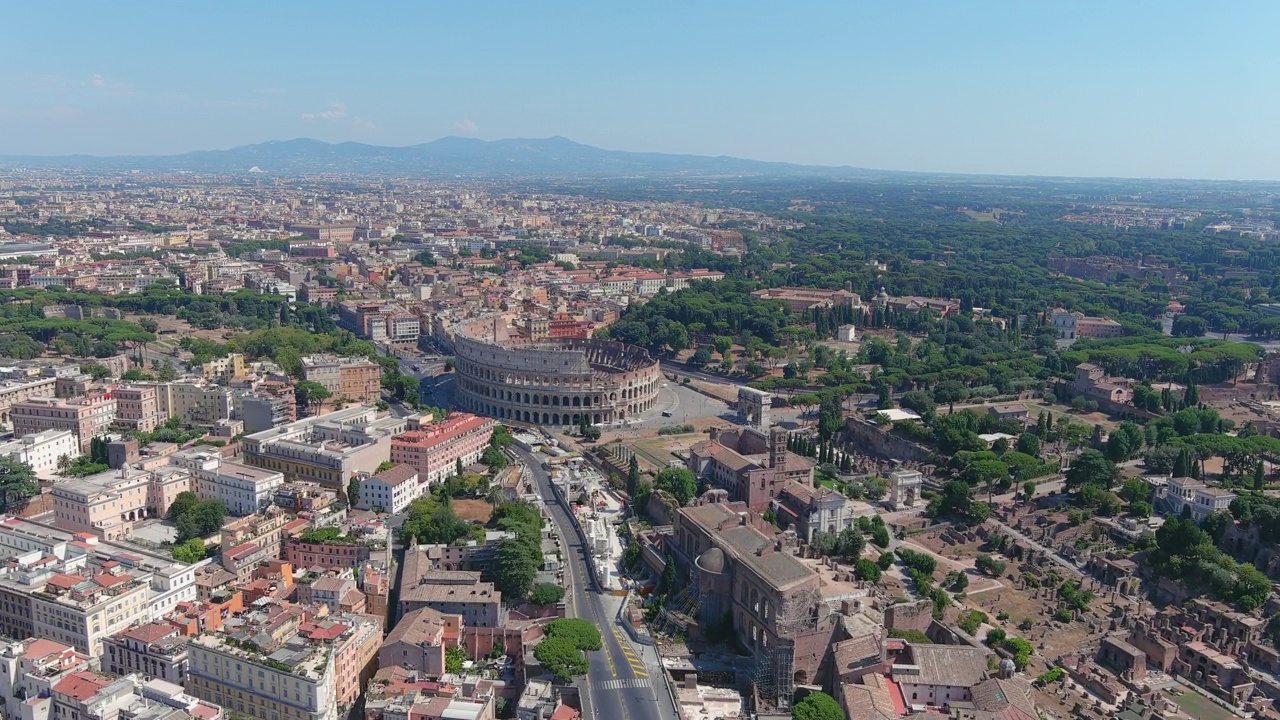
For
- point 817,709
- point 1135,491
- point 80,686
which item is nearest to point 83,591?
point 80,686

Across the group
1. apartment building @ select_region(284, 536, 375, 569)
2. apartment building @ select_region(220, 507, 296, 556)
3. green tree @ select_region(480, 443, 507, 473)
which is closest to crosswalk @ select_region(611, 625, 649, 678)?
apartment building @ select_region(284, 536, 375, 569)

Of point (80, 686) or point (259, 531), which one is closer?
point (80, 686)

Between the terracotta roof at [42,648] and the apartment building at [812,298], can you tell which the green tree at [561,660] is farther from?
the apartment building at [812,298]

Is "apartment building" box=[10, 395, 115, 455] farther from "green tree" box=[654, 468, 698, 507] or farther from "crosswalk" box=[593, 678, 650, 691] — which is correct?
"crosswalk" box=[593, 678, 650, 691]

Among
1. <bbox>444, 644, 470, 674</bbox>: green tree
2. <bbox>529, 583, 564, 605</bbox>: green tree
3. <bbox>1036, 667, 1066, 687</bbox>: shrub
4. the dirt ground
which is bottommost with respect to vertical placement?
<bbox>1036, 667, 1066, 687</bbox>: shrub

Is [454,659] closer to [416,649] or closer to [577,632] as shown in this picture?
[416,649]

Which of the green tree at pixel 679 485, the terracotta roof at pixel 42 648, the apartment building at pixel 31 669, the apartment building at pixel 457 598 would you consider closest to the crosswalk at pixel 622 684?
the apartment building at pixel 457 598
